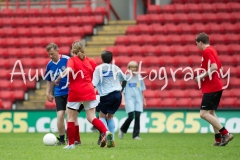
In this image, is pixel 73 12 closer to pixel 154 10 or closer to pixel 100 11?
pixel 100 11

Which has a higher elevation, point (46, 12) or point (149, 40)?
point (46, 12)

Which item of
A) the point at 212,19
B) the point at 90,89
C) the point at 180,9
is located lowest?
the point at 90,89

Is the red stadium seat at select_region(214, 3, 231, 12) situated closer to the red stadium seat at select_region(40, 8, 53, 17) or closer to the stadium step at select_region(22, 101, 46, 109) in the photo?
the red stadium seat at select_region(40, 8, 53, 17)

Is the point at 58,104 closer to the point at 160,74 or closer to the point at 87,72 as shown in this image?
the point at 87,72

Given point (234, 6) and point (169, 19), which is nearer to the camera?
point (169, 19)

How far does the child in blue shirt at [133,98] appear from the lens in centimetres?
1471

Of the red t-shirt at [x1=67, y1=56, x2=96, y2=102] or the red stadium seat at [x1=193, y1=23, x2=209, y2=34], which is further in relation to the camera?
the red stadium seat at [x1=193, y1=23, x2=209, y2=34]

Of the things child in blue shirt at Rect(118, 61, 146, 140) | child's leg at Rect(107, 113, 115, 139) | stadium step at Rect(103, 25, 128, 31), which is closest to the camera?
child's leg at Rect(107, 113, 115, 139)

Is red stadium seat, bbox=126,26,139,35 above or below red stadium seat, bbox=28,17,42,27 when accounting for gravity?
below

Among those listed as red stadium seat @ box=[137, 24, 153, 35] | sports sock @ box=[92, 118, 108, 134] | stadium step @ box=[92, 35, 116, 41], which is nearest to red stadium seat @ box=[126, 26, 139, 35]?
red stadium seat @ box=[137, 24, 153, 35]

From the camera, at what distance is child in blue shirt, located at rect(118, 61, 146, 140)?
48.3ft

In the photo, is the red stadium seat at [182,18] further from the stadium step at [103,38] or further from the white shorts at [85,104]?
the white shorts at [85,104]

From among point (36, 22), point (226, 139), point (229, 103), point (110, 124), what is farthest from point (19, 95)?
point (226, 139)

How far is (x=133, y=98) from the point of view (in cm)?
1492
